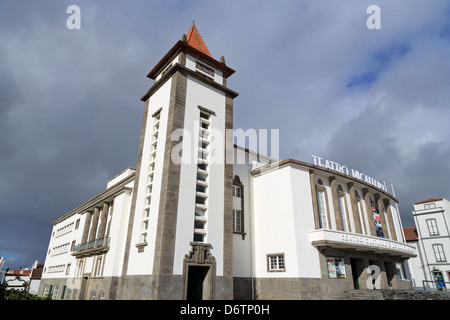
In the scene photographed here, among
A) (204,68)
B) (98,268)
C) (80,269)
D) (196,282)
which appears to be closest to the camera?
(196,282)

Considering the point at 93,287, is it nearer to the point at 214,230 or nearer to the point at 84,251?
the point at 84,251

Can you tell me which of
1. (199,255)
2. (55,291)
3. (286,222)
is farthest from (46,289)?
(286,222)

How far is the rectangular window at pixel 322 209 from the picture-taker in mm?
28266

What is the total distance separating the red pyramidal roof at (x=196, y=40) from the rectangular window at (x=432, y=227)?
1820 inches

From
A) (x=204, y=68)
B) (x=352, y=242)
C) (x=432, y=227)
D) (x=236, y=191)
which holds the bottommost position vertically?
(x=352, y=242)

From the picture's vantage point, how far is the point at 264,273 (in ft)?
88.4

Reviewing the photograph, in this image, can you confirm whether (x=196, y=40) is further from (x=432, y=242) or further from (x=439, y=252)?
(x=439, y=252)

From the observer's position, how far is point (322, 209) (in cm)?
2898

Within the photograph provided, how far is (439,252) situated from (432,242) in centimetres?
176

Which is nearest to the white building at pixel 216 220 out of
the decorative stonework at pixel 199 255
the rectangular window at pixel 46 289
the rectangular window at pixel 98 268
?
the decorative stonework at pixel 199 255

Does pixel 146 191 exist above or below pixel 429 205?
below

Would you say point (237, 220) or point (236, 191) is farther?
point (236, 191)
